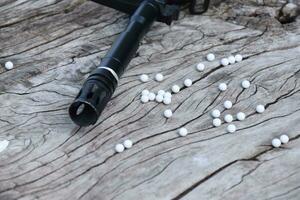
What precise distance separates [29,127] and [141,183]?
12.6 inches

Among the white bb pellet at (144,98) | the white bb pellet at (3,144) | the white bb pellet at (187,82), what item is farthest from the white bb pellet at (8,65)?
the white bb pellet at (187,82)

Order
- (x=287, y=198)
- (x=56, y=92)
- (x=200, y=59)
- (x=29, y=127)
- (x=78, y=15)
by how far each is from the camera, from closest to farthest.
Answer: (x=287, y=198) < (x=29, y=127) < (x=56, y=92) < (x=200, y=59) < (x=78, y=15)

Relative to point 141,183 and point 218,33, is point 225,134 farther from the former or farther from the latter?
point 218,33

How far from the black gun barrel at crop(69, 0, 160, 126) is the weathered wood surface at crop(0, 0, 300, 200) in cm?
7

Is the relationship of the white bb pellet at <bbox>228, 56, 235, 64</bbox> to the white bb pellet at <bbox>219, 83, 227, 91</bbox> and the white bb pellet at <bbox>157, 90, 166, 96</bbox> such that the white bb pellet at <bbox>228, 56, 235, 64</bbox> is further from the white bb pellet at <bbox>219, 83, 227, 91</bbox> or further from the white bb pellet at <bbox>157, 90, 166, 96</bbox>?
the white bb pellet at <bbox>157, 90, 166, 96</bbox>

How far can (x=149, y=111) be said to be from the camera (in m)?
1.49

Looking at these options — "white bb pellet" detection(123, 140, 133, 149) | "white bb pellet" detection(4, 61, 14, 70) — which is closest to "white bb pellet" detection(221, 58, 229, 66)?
"white bb pellet" detection(123, 140, 133, 149)

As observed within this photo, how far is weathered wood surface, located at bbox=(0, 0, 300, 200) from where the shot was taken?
130 centimetres

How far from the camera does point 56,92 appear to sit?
151 cm

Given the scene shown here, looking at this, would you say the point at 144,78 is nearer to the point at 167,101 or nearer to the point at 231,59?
the point at 167,101

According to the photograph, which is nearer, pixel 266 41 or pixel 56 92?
pixel 56 92

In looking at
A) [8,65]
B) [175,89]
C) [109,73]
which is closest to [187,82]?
[175,89]

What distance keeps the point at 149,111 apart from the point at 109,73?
0.53ft

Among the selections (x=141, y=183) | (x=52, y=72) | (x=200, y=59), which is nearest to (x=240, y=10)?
(x=200, y=59)
